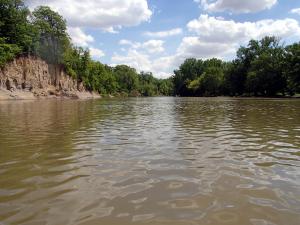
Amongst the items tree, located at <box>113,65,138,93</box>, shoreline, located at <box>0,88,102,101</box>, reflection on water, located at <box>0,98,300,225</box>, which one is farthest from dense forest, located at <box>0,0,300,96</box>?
reflection on water, located at <box>0,98,300,225</box>

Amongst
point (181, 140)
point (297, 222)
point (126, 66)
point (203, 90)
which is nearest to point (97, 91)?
point (203, 90)

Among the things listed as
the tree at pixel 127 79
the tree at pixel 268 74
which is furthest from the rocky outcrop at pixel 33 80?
the tree at pixel 127 79

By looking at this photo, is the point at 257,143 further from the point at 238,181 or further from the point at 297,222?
the point at 297,222

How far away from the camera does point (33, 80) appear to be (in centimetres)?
7619

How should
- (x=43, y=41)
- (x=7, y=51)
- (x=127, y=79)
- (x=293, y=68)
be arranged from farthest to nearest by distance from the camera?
1. (x=127, y=79)
2. (x=43, y=41)
3. (x=293, y=68)
4. (x=7, y=51)

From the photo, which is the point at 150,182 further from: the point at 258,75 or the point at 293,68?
the point at 258,75

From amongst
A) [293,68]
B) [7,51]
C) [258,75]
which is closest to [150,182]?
[7,51]

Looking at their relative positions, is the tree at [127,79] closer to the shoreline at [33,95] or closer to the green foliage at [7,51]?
the shoreline at [33,95]

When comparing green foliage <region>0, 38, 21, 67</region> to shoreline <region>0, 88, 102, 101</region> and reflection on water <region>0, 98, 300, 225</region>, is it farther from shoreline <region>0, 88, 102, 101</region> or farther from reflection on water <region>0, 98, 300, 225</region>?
reflection on water <region>0, 98, 300, 225</region>

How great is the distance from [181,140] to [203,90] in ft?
460

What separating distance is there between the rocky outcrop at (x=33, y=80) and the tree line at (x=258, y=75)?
54.2 m

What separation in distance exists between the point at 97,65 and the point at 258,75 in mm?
63423

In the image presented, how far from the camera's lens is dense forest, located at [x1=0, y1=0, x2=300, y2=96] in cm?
7431

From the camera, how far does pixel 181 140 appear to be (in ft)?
40.5
